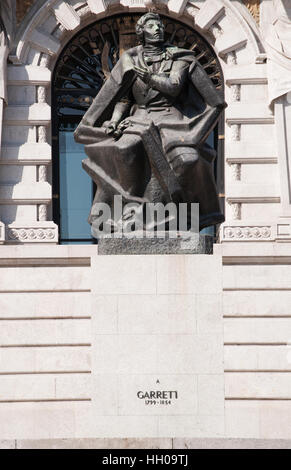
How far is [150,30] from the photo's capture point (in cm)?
1620

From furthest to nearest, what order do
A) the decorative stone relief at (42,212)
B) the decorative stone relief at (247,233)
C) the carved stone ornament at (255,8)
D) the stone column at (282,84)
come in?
the carved stone ornament at (255,8) → the decorative stone relief at (42,212) → the stone column at (282,84) → the decorative stone relief at (247,233)

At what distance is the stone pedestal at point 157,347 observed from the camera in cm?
1471

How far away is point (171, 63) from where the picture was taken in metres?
16.0

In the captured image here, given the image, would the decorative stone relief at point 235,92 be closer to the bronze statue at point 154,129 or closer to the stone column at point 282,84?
the stone column at point 282,84

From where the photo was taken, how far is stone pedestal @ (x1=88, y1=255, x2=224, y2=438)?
14.7 meters

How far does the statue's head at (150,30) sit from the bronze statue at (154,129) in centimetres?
1

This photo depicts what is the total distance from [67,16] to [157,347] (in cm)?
1087

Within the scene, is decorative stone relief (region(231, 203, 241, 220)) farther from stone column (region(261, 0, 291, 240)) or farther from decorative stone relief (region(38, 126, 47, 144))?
decorative stone relief (region(38, 126, 47, 144))

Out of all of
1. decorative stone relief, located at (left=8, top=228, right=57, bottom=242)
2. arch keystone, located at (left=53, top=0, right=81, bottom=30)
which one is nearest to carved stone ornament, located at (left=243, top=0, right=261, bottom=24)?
arch keystone, located at (left=53, top=0, right=81, bottom=30)

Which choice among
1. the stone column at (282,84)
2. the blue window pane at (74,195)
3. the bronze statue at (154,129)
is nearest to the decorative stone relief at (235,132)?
the stone column at (282,84)

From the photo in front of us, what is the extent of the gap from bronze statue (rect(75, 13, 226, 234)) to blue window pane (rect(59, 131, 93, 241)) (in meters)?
8.10

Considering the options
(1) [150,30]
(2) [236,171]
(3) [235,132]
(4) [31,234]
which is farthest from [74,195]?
(1) [150,30]

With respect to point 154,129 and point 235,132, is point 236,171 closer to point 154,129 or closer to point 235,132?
point 235,132

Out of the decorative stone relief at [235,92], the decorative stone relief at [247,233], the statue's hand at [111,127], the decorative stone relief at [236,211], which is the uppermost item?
the decorative stone relief at [235,92]
